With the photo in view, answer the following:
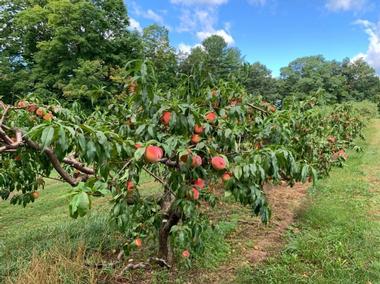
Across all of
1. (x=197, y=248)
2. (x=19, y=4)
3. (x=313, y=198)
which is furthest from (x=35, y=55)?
(x=197, y=248)

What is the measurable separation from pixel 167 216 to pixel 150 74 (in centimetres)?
140

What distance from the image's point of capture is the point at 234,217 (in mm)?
4832

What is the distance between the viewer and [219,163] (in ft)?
6.57

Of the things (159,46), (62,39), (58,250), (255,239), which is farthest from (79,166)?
(159,46)

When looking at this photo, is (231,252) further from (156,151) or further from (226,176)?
(156,151)

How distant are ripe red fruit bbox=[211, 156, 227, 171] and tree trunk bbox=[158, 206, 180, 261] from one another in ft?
2.59

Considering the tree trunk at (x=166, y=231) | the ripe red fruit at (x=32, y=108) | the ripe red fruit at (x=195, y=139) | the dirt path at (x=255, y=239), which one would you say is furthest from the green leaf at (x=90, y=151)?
the dirt path at (x=255, y=239)

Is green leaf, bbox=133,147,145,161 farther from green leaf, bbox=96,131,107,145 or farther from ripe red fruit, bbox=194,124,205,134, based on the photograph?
ripe red fruit, bbox=194,124,205,134

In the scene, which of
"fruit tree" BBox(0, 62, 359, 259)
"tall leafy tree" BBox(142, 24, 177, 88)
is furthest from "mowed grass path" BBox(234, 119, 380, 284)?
"tall leafy tree" BBox(142, 24, 177, 88)

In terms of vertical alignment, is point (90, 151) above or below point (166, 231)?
above

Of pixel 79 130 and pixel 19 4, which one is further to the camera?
pixel 19 4

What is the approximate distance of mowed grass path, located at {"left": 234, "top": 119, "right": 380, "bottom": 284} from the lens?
322 centimetres

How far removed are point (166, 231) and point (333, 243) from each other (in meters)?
2.06

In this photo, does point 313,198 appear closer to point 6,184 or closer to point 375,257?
point 375,257
